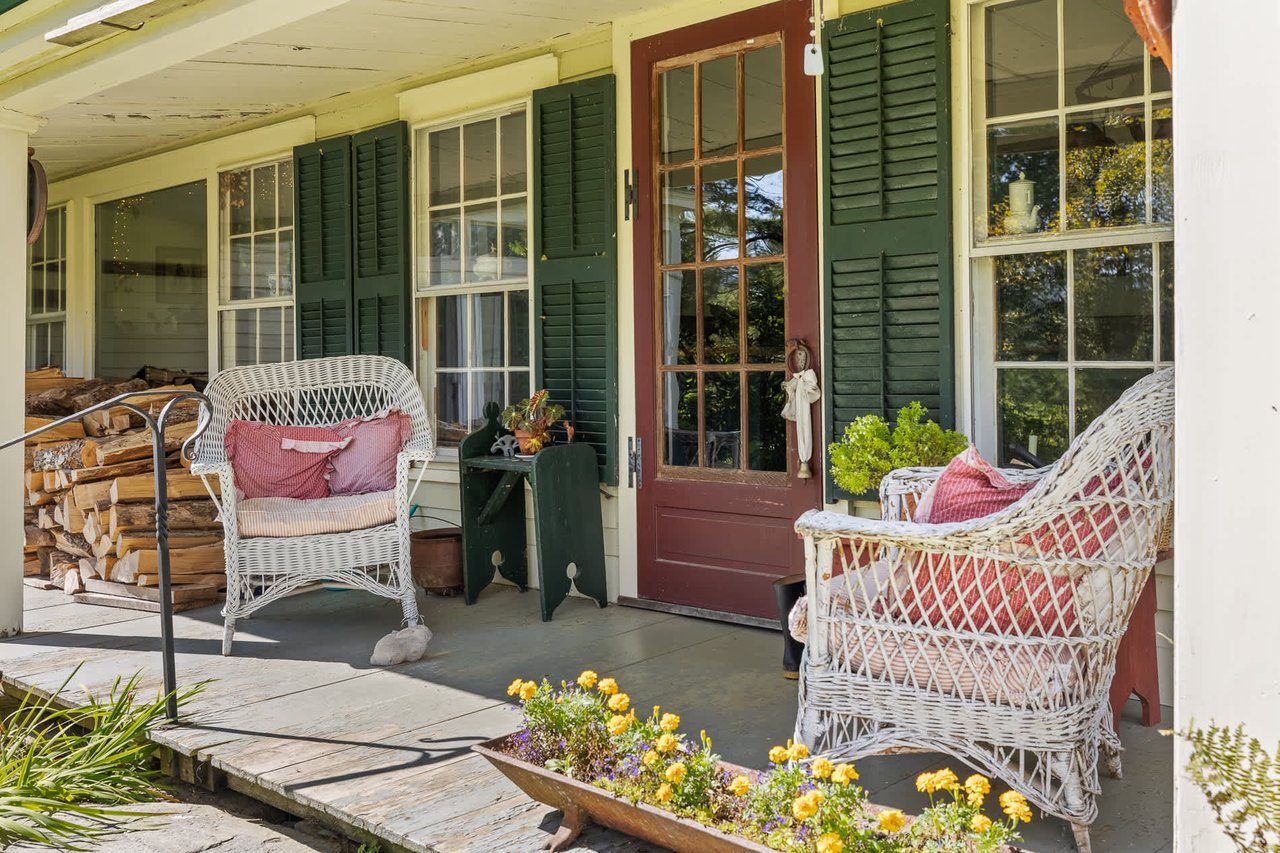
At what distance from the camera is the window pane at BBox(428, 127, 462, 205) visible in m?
5.45

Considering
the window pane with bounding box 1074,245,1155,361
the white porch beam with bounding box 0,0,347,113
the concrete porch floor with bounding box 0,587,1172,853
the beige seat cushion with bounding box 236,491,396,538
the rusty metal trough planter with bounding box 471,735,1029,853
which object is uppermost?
the white porch beam with bounding box 0,0,347,113

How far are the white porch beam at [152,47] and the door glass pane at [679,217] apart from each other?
1.53 meters

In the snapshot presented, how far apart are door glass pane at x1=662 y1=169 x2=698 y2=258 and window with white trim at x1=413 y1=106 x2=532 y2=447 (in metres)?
0.81

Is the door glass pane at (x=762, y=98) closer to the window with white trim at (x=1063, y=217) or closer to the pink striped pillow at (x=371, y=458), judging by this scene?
the window with white trim at (x=1063, y=217)

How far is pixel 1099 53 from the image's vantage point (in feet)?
11.2

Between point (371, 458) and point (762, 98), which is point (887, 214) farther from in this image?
point (371, 458)

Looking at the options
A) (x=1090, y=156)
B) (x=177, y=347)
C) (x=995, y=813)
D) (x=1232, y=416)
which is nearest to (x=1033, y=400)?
(x=1090, y=156)

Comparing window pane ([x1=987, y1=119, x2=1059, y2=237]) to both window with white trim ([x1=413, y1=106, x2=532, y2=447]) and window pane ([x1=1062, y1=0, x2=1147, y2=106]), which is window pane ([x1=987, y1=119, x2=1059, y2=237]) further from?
window with white trim ([x1=413, y1=106, x2=532, y2=447])

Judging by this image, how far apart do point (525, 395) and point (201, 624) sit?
170 centimetres

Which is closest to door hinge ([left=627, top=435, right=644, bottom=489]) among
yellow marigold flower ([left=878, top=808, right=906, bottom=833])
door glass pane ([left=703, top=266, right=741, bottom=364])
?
door glass pane ([left=703, top=266, right=741, bottom=364])

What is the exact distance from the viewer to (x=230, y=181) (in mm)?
6645

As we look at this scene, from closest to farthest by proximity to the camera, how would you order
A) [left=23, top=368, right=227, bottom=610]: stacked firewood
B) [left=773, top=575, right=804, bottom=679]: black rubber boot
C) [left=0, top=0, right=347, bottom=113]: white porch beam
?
[left=773, top=575, right=804, bottom=679]: black rubber boot, [left=0, top=0, right=347, bottom=113]: white porch beam, [left=23, top=368, right=227, bottom=610]: stacked firewood

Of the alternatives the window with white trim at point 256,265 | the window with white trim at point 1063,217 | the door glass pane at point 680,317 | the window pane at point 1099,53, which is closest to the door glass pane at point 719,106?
the door glass pane at point 680,317

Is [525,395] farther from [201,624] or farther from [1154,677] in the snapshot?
[1154,677]
